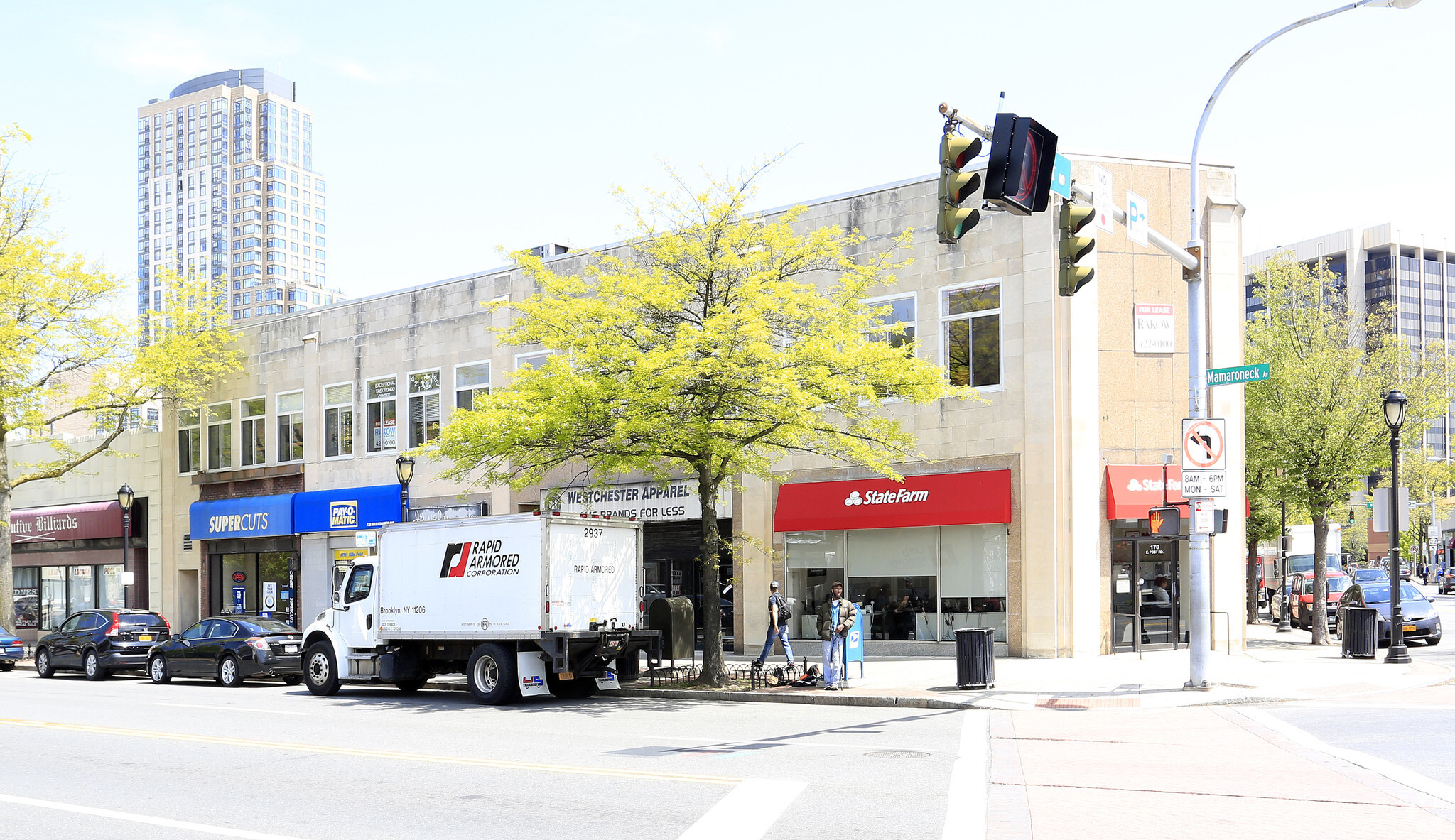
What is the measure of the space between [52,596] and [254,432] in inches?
472

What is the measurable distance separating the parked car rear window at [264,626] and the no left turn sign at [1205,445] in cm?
1687

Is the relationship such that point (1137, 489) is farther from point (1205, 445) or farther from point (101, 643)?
point (101, 643)

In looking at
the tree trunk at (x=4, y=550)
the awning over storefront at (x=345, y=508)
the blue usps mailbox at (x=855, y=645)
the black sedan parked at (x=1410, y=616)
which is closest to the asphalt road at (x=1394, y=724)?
the blue usps mailbox at (x=855, y=645)

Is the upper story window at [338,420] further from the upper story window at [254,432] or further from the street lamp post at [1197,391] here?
the street lamp post at [1197,391]

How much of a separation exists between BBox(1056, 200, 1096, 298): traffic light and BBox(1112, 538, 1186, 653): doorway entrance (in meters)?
12.6

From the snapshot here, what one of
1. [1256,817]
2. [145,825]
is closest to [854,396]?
[1256,817]

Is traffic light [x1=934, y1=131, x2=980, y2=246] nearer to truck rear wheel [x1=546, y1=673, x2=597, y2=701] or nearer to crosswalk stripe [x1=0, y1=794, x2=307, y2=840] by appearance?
crosswalk stripe [x1=0, y1=794, x2=307, y2=840]

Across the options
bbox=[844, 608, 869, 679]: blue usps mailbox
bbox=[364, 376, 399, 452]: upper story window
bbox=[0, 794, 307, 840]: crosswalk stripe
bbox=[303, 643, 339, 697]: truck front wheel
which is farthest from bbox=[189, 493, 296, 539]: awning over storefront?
bbox=[0, 794, 307, 840]: crosswalk stripe

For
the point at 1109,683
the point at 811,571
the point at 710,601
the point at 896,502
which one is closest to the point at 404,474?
the point at 710,601

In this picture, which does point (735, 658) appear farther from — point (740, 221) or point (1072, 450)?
point (740, 221)

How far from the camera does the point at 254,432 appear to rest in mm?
37281

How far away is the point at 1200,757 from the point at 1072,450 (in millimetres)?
12005

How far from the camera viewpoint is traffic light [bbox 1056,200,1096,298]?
1188cm

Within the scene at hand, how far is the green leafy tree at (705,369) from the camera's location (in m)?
18.3
